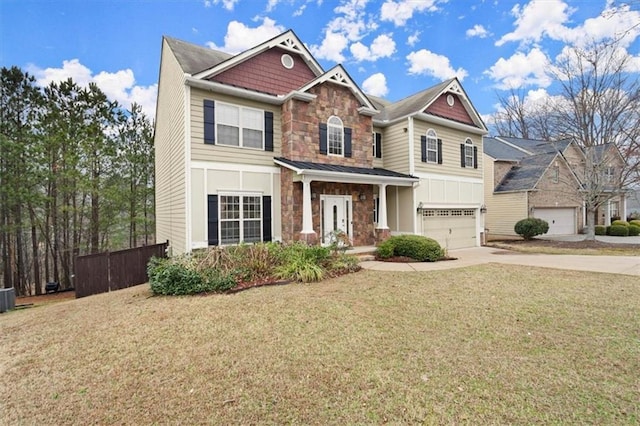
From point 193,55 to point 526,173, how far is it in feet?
71.0

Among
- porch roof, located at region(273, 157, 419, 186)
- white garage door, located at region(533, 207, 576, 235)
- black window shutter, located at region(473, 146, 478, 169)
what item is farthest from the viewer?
white garage door, located at region(533, 207, 576, 235)

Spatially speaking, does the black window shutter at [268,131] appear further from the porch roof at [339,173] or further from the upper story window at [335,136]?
the upper story window at [335,136]

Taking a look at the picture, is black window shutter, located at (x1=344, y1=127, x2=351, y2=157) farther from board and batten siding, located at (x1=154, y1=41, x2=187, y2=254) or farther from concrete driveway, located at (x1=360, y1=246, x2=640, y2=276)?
board and batten siding, located at (x1=154, y1=41, x2=187, y2=254)

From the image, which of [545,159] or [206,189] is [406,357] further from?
[545,159]

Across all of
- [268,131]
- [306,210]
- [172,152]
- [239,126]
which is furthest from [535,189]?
[172,152]

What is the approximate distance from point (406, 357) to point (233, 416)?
2148mm

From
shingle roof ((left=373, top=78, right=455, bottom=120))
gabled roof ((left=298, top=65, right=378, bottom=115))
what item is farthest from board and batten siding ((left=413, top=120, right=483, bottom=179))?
gabled roof ((left=298, top=65, right=378, bottom=115))

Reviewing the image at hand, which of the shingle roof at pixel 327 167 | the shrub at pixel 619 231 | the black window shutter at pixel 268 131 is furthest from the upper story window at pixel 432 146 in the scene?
the shrub at pixel 619 231

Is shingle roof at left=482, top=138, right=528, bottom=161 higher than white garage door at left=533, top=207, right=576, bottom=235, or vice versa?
shingle roof at left=482, top=138, right=528, bottom=161

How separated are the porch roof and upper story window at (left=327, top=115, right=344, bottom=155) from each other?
2.32 ft

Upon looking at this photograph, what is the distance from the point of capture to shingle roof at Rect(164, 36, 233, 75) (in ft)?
34.4

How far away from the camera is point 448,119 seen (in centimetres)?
1516

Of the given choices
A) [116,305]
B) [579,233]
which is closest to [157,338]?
[116,305]

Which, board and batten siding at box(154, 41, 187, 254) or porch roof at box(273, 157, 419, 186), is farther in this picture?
porch roof at box(273, 157, 419, 186)
